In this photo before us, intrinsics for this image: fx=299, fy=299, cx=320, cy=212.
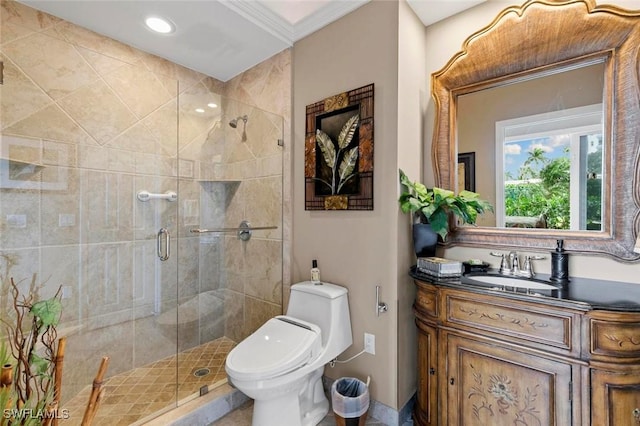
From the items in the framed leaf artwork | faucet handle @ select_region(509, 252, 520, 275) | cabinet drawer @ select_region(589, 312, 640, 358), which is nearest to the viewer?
cabinet drawer @ select_region(589, 312, 640, 358)

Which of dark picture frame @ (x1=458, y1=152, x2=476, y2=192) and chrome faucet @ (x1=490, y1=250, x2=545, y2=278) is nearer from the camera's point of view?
chrome faucet @ (x1=490, y1=250, x2=545, y2=278)

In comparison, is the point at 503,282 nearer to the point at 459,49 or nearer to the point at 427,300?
the point at 427,300

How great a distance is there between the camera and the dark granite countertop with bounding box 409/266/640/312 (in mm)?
1077

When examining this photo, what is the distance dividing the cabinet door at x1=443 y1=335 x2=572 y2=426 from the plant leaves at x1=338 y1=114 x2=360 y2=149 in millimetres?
1227

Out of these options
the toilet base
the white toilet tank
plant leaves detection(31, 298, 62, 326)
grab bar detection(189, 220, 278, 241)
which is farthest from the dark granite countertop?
plant leaves detection(31, 298, 62, 326)

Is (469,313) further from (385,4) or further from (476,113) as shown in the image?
(385,4)

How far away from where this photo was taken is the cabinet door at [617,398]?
3.47 feet

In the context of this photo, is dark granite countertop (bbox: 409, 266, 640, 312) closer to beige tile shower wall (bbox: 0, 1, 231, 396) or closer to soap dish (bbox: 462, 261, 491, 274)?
soap dish (bbox: 462, 261, 491, 274)

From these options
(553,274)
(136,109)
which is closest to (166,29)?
(136,109)

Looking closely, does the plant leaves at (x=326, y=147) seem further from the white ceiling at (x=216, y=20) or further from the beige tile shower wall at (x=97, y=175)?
the white ceiling at (x=216, y=20)

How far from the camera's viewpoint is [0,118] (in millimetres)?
1554

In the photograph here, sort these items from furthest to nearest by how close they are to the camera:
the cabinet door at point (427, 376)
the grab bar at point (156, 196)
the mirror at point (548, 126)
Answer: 1. the grab bar at point (156, 196)
2. the cabinet door at point (427, 376)
3. the mirror at point (548, 126)

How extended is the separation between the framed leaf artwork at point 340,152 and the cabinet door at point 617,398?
3.92ft

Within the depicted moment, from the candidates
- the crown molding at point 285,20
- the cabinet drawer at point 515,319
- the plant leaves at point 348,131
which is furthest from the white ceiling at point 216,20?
the cabinet drawer at point 515,319
